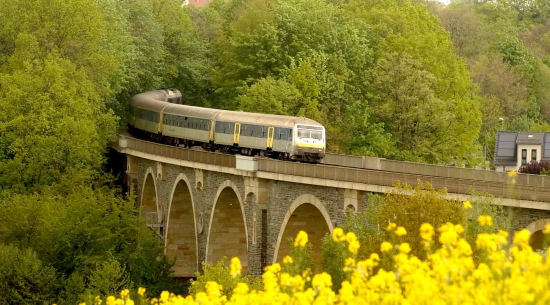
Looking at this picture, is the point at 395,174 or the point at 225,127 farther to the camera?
the point at 225,127

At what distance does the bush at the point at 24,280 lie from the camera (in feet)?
184

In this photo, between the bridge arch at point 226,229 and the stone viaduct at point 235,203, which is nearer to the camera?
the stone viaduct at point 235,203

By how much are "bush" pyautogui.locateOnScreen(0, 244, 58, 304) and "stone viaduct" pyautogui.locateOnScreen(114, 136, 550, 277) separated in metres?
7.99

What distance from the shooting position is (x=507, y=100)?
360 feet

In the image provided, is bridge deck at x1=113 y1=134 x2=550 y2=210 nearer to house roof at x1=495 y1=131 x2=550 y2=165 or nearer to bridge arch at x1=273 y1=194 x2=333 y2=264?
bridge arch at x1=273 y1=194 x2=333 y2=264

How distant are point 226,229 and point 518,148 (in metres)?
25.2

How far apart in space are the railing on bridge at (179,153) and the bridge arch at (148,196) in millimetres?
1476

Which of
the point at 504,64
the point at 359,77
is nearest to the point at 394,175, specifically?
the point at 359,77

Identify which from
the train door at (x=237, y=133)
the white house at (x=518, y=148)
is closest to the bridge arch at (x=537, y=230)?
the train door at (x=237, y=133)

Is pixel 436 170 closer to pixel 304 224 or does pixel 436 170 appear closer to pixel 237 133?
pixel 304 224

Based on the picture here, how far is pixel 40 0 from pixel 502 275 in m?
60.5

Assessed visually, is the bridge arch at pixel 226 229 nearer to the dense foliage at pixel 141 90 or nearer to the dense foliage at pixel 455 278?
the dense foliage at pixel 141 90

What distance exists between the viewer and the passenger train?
5638 centimetres

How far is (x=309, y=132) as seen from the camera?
56.3 meters
